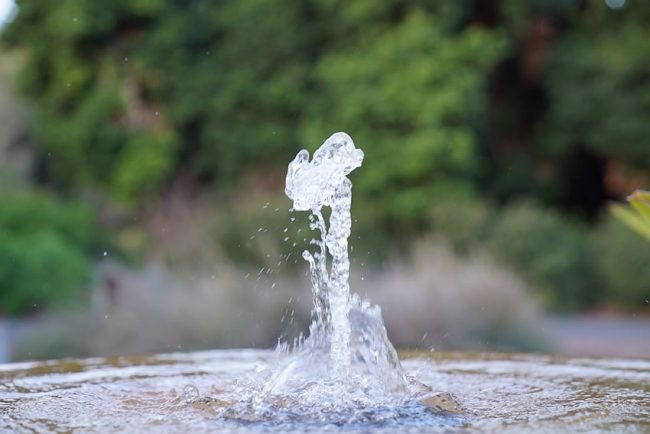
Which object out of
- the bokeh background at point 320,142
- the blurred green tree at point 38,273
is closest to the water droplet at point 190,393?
the bokeh background at point 320,142

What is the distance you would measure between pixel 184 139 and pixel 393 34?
15.3ft

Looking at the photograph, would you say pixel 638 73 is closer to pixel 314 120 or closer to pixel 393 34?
pixel 393 34

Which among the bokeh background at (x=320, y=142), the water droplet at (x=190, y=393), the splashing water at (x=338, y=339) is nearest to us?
the splashing water at (x=338, y=339)

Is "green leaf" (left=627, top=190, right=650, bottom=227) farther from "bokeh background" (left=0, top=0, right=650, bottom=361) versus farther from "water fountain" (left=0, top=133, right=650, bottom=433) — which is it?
Result: "bokeh background" (left=0, top=0, right=650, bottom=361)

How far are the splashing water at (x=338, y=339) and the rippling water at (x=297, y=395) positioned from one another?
79mm

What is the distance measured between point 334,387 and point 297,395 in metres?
0.10

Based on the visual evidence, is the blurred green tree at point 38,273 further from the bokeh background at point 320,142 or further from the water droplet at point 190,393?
the water droplet at point 190,393

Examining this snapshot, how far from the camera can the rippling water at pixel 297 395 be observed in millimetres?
Result: 2404

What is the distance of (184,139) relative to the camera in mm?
18625

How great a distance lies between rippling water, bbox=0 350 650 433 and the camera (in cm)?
240

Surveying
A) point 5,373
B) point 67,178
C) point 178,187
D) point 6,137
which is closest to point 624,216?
point 5,373

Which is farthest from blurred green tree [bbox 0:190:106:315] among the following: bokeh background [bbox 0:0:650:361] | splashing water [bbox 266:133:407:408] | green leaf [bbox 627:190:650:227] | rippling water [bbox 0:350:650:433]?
green leaf [bbox 627:190:650:227]

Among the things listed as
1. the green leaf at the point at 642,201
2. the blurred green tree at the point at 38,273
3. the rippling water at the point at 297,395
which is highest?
the blurred green tree at the point at 38,273

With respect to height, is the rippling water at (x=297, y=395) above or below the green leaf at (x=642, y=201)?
below
